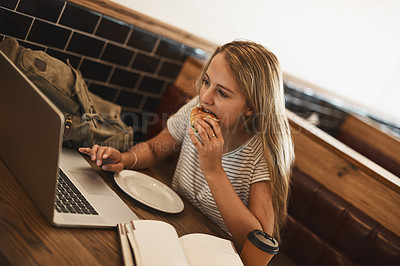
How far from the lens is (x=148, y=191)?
1.39m

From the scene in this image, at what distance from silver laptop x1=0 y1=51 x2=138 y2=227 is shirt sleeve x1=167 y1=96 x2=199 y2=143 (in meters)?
0.64

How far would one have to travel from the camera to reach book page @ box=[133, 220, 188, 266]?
912 millimetres

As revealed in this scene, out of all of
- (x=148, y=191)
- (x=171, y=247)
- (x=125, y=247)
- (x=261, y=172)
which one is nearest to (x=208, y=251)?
(x=171, y=247)

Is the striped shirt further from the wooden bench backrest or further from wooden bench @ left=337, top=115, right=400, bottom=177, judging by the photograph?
wooden bench @ left=337, top=115, right=400, bottom=177

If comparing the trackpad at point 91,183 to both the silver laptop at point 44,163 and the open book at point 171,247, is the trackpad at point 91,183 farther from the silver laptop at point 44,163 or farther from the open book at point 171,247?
the open book at point 171,247

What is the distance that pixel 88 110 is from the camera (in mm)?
1595

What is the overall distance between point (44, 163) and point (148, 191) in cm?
59

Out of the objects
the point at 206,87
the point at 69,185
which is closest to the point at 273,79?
the point at 206,87

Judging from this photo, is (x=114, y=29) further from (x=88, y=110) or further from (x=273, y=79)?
(x=273, y=79)

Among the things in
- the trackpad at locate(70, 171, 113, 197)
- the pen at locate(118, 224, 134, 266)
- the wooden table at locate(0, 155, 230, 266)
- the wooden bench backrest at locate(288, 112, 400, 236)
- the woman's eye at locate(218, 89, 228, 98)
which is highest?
the woman's eye at locate(218, 89, 228, 98)

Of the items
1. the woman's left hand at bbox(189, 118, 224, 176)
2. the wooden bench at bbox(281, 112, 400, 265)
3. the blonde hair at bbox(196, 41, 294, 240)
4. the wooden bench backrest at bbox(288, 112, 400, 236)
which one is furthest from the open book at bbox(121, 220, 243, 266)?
the wooden bench backrest at bbox(288, 112, 400, 236)

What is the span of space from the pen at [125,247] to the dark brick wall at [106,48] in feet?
3.93

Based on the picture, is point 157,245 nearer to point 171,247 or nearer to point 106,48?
point 171,247

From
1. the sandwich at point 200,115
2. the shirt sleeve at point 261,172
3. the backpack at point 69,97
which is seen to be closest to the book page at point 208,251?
the shirt sleeve at point 261,172
